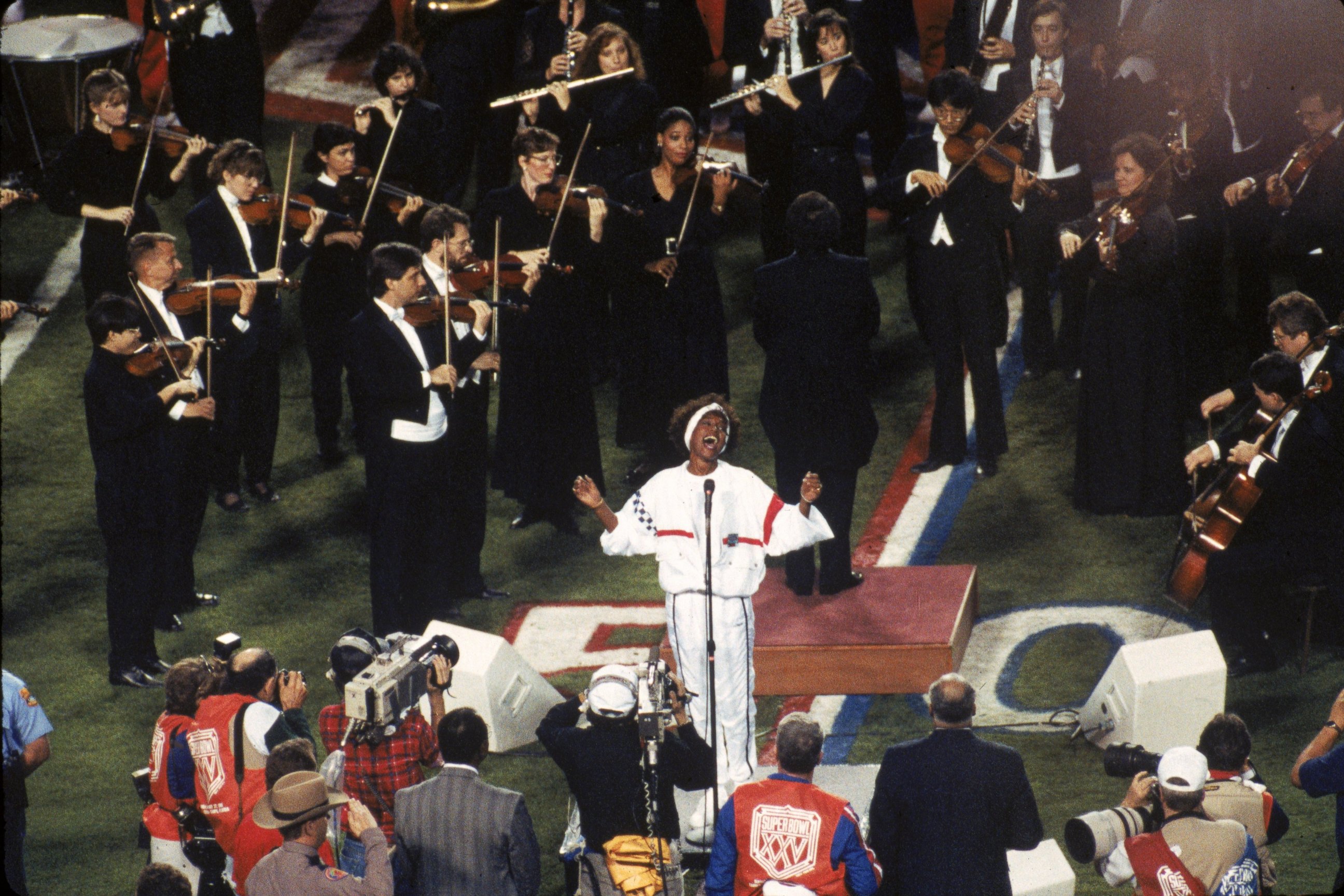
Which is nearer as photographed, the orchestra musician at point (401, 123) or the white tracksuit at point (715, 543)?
the white tracksuit at point (715, 543)

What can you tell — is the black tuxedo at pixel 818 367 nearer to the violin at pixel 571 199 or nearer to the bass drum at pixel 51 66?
the violin at pixel 571 199

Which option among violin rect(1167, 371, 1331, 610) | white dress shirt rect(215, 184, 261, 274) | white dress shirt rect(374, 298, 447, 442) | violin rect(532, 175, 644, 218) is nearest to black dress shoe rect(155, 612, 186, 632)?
white dress shirt rect(374, 298, 447, 442)

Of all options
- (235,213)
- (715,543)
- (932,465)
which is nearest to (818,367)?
(715,543)

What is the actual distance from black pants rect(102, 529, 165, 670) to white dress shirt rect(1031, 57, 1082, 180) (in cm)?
551

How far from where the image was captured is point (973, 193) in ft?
35.7

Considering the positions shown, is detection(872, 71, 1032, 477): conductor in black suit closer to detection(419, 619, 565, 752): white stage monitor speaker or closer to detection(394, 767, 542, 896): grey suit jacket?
detection(419, 619, 565, 752): white stage monitor speaker

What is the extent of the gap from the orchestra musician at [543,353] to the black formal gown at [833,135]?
1.46 m

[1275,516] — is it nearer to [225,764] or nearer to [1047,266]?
[1047,266]

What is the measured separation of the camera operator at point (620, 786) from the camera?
7.10 m

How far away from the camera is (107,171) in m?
11.6

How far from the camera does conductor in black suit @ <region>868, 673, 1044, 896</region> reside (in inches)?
262

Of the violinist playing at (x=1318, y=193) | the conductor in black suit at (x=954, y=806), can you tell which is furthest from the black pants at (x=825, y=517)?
the violinist playing at (x=1318, y=193)

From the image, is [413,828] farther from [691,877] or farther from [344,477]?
[344,477]

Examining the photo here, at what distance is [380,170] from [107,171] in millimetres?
1618
